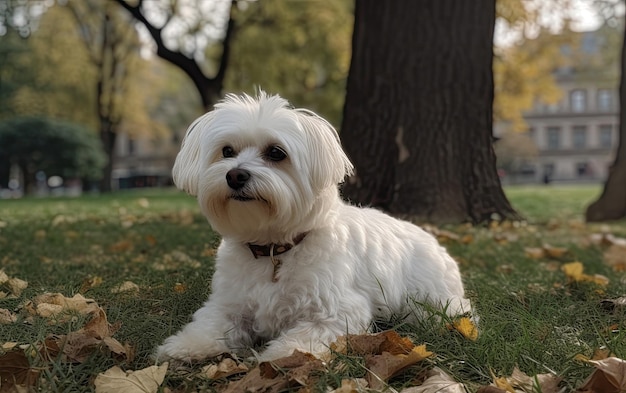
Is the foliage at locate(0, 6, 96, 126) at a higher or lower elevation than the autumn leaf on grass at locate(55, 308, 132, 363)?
higher

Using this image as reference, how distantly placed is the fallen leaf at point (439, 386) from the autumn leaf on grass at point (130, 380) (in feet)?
2.84

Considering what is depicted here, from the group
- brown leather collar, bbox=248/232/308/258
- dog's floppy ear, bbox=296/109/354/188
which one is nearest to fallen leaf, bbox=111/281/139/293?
brown leather collar, bbox=248/232/308/258

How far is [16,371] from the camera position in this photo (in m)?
Result: 2.19

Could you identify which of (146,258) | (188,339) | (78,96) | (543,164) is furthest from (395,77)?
(543,164)

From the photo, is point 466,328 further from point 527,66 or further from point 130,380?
point 527,66

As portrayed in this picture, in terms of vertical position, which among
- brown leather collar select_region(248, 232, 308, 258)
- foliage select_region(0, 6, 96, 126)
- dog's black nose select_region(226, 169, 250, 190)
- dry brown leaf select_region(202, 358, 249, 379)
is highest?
foliage select_region(0, 6, 96, 126)

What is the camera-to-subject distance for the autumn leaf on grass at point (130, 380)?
2094mm

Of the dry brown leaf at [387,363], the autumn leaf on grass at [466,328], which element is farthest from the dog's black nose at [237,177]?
the autumn leaf on grass at [466,328]

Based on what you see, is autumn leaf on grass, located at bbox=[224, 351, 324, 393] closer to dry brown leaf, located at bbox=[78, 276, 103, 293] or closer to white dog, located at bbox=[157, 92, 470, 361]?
white dog, located at bbox=[157, 92, 470, 361]

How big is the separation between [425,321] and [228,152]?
1.21 m

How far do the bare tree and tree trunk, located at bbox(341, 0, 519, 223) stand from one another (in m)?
7.36

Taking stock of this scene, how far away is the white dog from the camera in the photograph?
8.70 feet

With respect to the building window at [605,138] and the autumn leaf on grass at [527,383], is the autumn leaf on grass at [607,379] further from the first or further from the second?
the building window at [605,138]

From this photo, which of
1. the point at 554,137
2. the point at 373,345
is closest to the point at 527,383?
the point at 373,345
